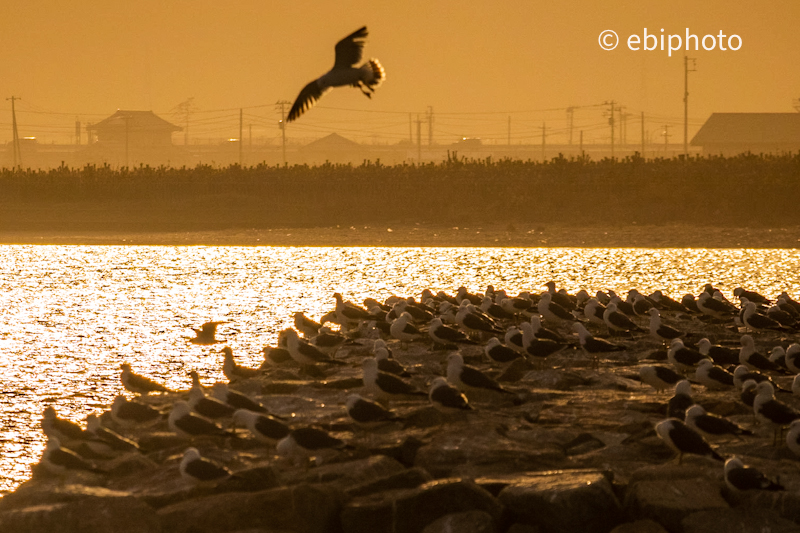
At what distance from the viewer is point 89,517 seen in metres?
9.62

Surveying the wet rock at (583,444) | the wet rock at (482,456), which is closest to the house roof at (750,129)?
the wet rock at (583,444)

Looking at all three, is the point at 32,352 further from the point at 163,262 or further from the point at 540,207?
the point at 540,207

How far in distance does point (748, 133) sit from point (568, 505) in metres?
141

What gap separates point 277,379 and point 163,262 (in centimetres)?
2670

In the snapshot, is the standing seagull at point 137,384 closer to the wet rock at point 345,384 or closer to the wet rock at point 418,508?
the wet rock at point 345,384

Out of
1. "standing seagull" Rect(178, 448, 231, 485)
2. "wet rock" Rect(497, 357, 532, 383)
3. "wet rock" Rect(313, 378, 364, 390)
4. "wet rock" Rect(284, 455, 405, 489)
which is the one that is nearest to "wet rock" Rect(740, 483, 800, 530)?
"wet rock" Rect(284, 455, 405, 489)

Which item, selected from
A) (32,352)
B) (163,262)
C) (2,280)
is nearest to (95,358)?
(32,352)

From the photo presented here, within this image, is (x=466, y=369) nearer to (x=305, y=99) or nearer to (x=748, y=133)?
(x=305, y=99)

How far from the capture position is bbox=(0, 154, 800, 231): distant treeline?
57.8 metres

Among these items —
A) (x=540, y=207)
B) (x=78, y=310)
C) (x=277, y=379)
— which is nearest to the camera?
(x=277, y=379)

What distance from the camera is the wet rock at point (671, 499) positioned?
9281 millimetres

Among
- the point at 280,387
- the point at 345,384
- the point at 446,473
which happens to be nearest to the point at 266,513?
the point at 446,473

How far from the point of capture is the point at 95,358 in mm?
20438

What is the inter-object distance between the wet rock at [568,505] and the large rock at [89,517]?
315 centimetres
